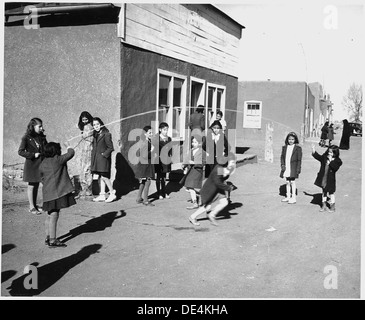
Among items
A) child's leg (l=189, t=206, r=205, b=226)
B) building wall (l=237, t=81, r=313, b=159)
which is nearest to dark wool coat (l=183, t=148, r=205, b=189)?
child's leg (l=189, t=206, r=205, b=226)

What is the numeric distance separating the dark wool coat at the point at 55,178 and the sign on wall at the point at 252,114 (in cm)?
2459

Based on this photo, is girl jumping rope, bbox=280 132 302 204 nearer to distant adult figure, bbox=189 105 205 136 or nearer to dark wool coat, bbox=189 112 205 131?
distant adult figure, bbox=189 105 205 136

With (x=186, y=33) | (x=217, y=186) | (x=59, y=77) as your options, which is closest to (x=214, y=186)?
(x=217, y=186)

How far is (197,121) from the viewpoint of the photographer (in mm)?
11273

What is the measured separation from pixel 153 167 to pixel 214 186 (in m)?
1.97

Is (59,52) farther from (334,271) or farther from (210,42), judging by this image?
(334,271)

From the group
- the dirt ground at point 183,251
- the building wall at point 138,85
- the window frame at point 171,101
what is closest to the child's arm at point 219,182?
the dirt ground at point 183,251

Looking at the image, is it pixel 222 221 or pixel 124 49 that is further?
pixel 124 49

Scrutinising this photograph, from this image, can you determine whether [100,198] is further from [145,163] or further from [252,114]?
[252,114]

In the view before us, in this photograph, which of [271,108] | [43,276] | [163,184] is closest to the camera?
[43,276]

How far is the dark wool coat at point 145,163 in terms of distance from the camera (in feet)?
24.6

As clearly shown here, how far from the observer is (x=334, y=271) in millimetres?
4578
